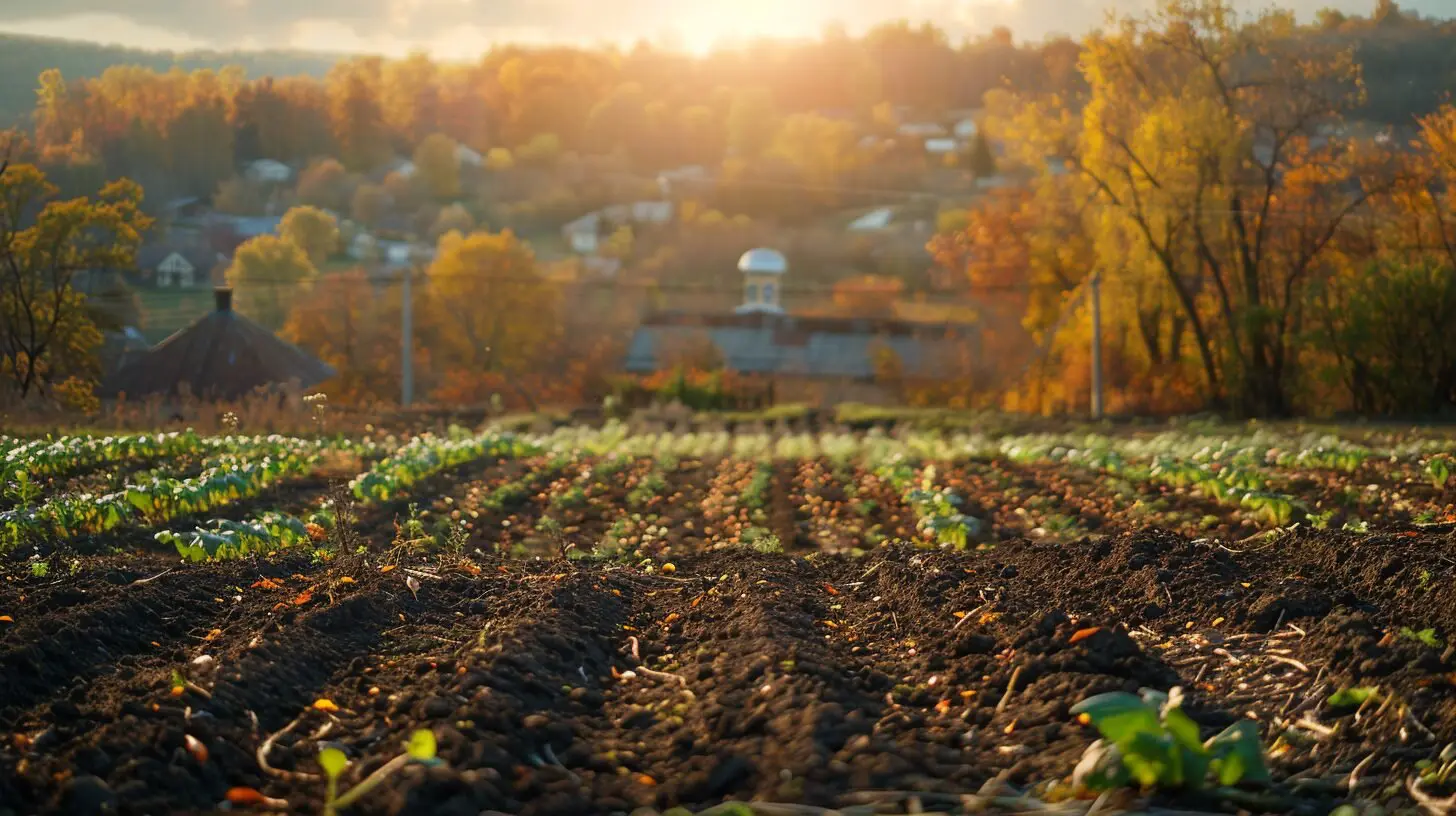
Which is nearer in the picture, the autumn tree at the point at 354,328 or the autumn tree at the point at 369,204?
the autumn tree at the point at 354,328

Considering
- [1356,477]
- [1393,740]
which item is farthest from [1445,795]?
[1356,477]

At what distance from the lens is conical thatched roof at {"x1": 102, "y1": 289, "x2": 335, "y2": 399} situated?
34344 mm

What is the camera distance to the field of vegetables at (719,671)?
14.2ft

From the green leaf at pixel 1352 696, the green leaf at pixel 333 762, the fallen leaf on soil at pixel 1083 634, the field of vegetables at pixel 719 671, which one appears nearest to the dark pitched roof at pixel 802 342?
the field of vegetables at pixel 719 671

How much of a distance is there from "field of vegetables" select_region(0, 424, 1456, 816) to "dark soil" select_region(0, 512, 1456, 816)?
0.05ft

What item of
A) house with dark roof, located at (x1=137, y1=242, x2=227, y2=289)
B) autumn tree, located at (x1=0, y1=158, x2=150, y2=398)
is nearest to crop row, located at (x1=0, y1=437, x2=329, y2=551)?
autumn tree, located at (x1=0, y1=158, x2=150, y2=398)

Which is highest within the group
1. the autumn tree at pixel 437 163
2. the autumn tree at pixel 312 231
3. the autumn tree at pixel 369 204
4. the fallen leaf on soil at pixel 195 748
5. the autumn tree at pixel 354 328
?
the autumn tree at pixel 437 163

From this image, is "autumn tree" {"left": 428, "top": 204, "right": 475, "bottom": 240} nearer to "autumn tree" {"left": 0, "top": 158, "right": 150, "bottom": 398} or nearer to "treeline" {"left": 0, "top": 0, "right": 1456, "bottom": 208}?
"treeline" {"left": 0, "top": 0, "right": 1456, "bottom": 208}

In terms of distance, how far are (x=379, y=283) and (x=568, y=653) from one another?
5674cm

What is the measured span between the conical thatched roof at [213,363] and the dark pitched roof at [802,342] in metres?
19.2

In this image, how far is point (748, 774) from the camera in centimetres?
451

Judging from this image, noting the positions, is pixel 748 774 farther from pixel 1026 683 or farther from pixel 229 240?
pixel 229 240

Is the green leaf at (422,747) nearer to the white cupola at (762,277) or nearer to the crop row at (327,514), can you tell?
the crop row at (327,514)

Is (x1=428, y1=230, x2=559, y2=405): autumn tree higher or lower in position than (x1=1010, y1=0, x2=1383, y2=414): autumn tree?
lower
